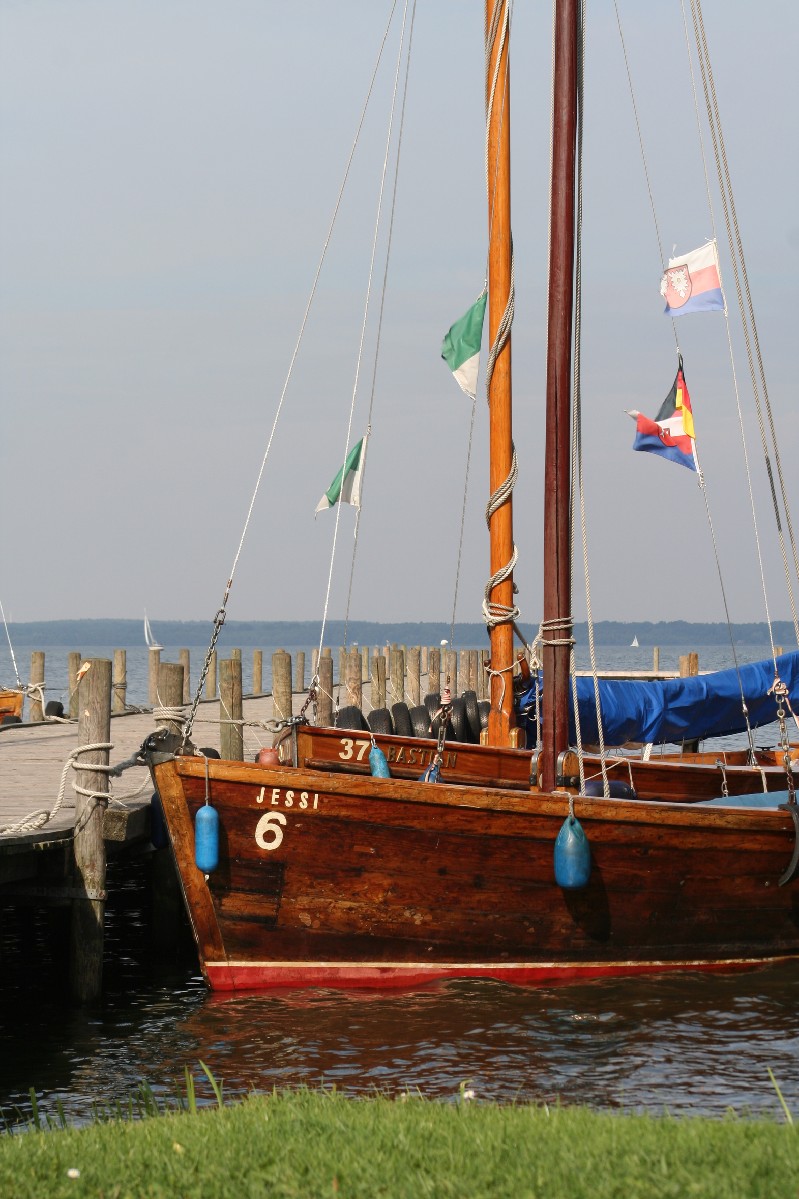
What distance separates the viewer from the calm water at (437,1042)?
778cm

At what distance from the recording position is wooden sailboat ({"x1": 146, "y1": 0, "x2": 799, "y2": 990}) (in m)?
9.86

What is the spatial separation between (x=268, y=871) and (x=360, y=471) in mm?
5540

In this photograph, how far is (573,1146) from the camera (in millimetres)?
4969

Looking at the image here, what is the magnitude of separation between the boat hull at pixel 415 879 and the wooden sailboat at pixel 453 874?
0.4 inches

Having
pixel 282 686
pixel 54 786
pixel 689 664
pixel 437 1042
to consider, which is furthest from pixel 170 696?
pixel 689 664

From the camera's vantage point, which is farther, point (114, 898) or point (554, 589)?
point (114, 898)

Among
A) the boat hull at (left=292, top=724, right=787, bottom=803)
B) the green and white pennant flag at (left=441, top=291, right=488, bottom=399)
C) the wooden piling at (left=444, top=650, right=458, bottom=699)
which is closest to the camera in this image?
the boat hull at (left=292, top=724, right=787, bottom=803)

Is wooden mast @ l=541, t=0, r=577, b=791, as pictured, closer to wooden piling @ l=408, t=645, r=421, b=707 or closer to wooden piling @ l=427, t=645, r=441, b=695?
wooden piling @ l=408, t=645, r=421, b=707

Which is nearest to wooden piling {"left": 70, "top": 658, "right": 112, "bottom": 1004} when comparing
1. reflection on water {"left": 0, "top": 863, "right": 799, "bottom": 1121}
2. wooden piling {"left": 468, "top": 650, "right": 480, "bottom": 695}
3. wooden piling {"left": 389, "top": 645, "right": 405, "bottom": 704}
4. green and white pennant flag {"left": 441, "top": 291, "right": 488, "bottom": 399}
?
reflection on water {"left": 0, "top": 863, "right": 799, "bottom": 1121}

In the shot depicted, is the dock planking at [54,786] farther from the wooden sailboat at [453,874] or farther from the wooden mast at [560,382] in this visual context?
the wooden mast at [560,382]

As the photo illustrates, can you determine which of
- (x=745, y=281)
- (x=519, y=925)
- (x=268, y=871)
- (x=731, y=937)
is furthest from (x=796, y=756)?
(x=268, y=871)

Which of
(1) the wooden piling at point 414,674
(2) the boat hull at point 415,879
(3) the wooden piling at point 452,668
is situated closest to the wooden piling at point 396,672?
(3) the wooden piling at point 452,668

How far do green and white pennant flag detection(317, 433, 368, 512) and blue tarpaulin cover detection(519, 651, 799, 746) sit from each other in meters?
3.01

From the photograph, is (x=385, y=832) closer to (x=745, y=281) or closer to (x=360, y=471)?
(x=360, y=471)
